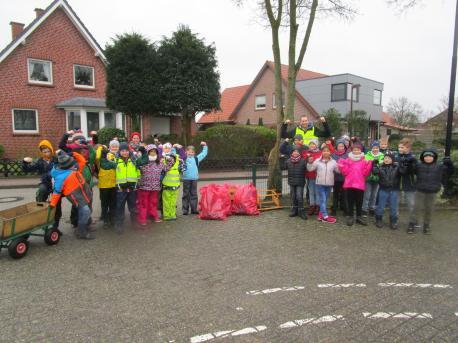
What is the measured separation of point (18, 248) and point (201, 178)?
1108 centimetres

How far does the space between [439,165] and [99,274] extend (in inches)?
241

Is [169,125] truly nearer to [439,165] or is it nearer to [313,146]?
[313,146]

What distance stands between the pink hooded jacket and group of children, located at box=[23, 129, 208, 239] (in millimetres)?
3367

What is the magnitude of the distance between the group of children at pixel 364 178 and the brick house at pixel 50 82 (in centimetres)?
1821

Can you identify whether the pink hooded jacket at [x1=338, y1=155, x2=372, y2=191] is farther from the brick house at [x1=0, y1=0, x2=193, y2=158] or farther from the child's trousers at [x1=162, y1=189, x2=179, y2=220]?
the brick house at [x1=0, y1=0, x2=193, y2=158]

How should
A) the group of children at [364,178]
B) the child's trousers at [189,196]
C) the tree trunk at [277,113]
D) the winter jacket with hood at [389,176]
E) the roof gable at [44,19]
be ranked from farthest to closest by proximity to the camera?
the roof gable at [44,19] → the tree trunk at [277,113] → the child's trousers at [189,196] → the winter jacket with hood at [389,176] → the group of children at [364,178]

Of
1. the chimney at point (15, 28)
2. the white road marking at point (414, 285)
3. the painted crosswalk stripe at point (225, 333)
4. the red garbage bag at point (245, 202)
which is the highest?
the chimney at point (15, 28)

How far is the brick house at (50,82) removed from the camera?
20984mm

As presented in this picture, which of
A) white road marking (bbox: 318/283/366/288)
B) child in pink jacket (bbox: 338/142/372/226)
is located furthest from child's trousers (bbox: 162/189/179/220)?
white road marking (bbox: 318/283/366/288)

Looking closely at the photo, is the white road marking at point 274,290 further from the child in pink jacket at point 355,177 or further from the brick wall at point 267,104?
the brick wall at point 267,104

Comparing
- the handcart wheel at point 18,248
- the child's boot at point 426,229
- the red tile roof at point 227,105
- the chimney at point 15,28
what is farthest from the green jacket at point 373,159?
the red tile roof at point 227,105

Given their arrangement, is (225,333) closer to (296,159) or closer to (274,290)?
(274,290)

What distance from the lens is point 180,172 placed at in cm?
771

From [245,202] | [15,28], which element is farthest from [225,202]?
[15,28]
